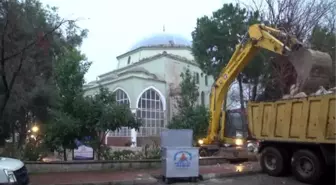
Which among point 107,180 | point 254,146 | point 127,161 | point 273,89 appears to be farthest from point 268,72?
point 107,180

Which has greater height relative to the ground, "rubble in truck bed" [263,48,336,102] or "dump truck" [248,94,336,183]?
"rubble in truck bed" [263,48,336,102]

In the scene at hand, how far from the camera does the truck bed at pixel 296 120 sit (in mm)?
11117

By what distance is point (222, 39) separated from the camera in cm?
3206

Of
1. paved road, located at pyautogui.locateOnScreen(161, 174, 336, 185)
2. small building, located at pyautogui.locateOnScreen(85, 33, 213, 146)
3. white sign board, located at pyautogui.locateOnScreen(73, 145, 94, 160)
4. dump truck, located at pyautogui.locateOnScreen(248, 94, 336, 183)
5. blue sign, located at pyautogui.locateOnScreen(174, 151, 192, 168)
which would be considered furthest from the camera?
small building, located at pyautogui.locateOnScreen(85, 33, 213, 146)

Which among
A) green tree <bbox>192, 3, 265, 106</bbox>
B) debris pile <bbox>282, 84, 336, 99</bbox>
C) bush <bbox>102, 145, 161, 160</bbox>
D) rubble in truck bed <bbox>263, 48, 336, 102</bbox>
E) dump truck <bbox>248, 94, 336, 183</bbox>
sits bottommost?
bush <bbox>102, 145, 161, 160</bbox>

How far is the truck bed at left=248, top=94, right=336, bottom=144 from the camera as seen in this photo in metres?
11.1

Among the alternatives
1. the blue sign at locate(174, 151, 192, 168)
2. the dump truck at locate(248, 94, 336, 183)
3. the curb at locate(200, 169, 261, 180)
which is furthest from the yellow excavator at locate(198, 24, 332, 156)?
the blue sign at locate(174, 151, 192, 168)

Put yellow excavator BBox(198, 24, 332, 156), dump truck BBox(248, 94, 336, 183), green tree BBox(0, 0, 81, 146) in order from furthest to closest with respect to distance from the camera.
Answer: green tree BBox(0, 0, 81, 146), yellow excavator BBox(198, 24, 332, 156), dump truck BBox(248, 94, 336, 183)

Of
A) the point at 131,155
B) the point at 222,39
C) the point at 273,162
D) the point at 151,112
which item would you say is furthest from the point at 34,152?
the point at 151,112

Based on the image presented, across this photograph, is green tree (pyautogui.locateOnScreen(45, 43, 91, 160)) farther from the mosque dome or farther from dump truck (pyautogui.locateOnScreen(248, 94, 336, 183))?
the mosque dome

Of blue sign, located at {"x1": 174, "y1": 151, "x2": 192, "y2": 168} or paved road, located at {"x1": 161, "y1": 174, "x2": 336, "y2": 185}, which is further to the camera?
blue sign, located at {"x1": 174, "y1": 151, "x2": 192, "y2": 168}

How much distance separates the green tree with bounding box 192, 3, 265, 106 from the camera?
30656mm

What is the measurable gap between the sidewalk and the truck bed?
5.64 ft

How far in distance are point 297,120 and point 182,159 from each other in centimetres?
385
